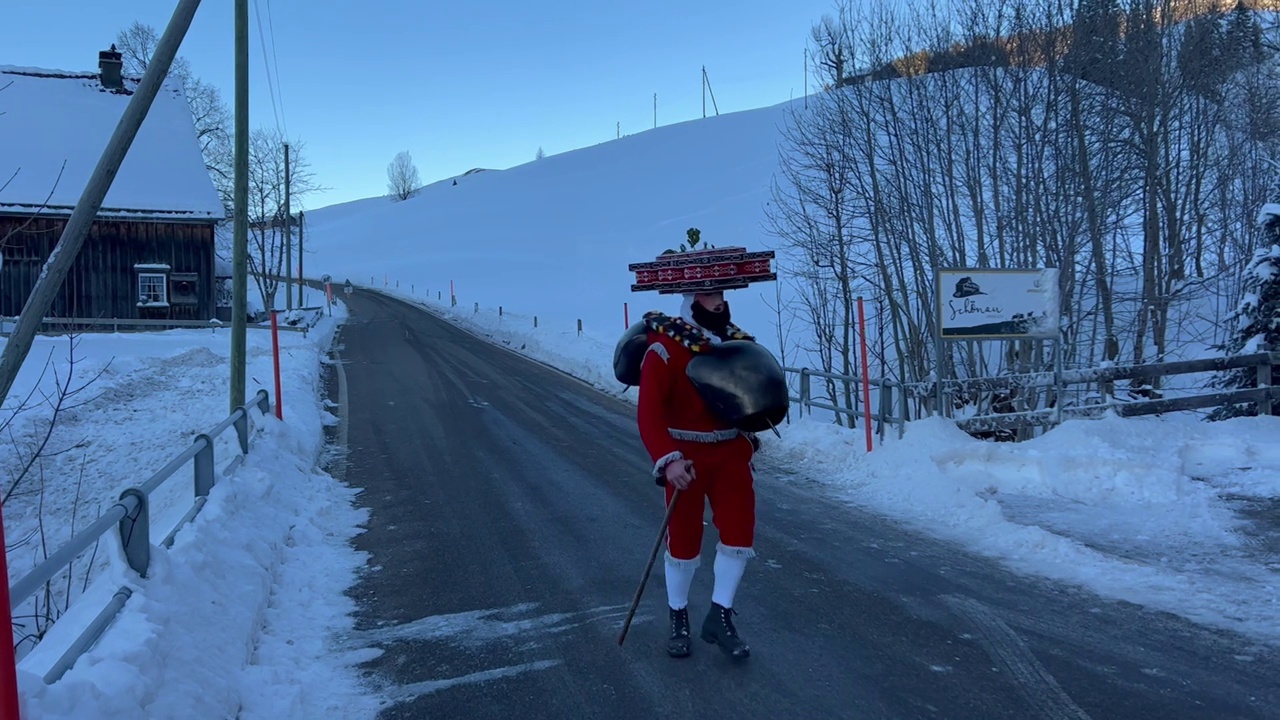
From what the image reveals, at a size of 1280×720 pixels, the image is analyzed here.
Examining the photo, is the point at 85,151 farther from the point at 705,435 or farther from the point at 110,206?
the point at 705,435

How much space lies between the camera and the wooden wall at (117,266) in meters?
27.0

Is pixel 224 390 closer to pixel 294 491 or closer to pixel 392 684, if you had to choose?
pixel 294 491

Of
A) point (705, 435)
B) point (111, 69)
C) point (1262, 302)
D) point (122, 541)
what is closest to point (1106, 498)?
point (705, 435)

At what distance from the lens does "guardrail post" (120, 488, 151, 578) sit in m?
4.25

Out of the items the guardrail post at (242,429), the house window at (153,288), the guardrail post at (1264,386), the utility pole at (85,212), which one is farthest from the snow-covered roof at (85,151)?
the guardrail post at (1264,386)

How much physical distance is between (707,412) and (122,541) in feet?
9.73

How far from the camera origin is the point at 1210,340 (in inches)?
802

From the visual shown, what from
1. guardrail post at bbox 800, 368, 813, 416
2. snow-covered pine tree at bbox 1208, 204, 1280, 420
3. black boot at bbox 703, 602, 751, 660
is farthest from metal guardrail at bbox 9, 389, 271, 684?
snow-covered pine tree at bbox 1208, 204, 1280, 420

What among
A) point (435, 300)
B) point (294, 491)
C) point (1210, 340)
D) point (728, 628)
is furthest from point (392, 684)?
point (435, 300)

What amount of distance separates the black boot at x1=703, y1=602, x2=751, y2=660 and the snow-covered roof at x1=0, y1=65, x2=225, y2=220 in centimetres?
2802

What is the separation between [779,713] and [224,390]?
14.8 m

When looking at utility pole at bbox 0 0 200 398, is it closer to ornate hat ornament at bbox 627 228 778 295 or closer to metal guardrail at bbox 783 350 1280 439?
ornate hat ornament at bbox 627 228 778 295

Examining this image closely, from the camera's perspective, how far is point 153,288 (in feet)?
94.8

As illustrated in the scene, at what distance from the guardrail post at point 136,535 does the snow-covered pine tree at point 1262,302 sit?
1274 centimetres
